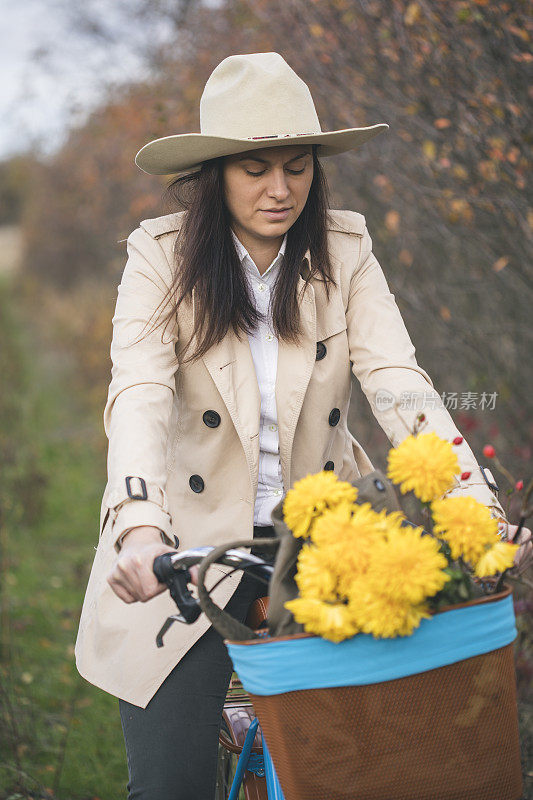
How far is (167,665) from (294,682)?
914 mm

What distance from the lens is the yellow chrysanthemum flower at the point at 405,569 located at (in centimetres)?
133

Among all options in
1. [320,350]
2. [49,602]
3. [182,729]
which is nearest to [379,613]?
[182,729]

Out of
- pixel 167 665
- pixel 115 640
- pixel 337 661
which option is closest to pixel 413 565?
pixel 337 661

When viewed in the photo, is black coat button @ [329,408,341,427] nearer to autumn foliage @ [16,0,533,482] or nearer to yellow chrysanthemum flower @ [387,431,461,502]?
yellow chrysanthemum flower @ [387,431,461,502]

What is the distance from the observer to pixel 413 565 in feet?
4.40

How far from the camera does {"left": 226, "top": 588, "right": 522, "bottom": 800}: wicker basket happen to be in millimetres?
1412

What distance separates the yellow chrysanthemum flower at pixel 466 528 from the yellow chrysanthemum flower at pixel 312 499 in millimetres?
160

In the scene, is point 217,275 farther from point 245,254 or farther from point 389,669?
point 389,669

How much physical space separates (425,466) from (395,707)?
408 millimetres

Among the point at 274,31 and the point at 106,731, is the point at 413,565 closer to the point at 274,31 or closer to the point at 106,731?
the point at 106,731

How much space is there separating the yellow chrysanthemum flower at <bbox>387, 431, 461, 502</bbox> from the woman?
2.02 feet

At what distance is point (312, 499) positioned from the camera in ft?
4.92

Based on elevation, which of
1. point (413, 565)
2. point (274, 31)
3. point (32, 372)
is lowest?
point (32, 372)

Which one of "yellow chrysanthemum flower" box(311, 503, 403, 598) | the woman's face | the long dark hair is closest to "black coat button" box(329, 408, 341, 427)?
the long dark hair
